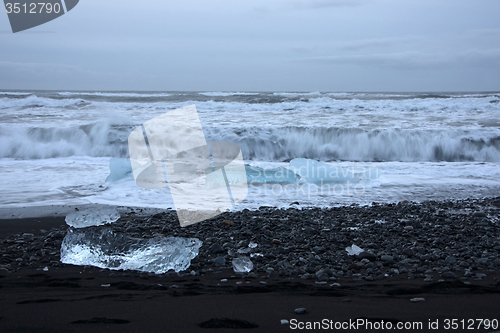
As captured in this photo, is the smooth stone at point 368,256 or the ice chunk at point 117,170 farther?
the ice chunk at point 117,170

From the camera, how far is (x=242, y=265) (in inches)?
97.3

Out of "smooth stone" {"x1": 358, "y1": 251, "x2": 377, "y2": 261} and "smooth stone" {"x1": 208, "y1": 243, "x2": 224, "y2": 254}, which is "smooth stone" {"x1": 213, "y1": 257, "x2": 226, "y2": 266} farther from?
"smooth stone" {"x1": 358, "y1": 251, "x2": 377, "y2": 261}

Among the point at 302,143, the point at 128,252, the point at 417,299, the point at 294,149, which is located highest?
the point at 302,143

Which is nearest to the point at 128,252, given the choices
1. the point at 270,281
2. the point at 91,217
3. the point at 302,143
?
the point at 270,281

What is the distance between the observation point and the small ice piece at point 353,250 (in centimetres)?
→ 272

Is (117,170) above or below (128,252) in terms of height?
above

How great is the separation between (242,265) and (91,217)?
1.96 meters

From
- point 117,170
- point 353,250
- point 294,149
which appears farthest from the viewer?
point 294,149

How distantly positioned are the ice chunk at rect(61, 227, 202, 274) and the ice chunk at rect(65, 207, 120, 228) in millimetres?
736

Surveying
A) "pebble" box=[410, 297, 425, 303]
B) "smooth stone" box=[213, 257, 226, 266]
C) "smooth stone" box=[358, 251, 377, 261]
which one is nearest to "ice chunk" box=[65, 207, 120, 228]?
"smooth stone" box=[213, 257, 226, 266]

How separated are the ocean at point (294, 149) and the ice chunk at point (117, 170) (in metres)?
0.06

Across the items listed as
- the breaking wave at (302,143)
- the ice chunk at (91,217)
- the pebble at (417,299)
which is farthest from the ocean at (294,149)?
the pebble at (417,299)

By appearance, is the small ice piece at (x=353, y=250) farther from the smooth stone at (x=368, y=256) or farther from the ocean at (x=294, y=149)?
the ocean at (x=294, y=149)

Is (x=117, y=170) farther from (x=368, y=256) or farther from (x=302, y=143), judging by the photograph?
(x=302, y=143)
